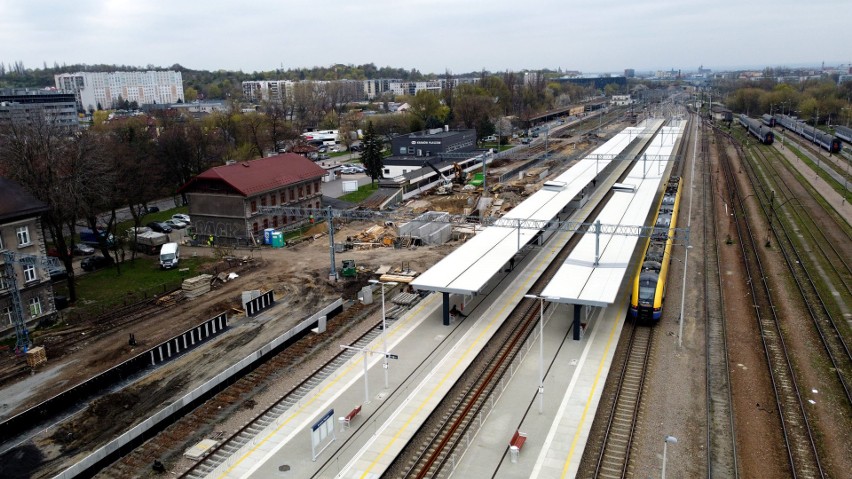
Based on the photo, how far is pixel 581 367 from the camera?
25.5m

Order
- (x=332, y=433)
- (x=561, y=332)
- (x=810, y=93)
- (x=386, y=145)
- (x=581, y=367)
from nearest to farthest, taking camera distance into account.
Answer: (x=332, y=433) < (x=581, y=367) < (x=561, y=332) < (x=386, y=145) < (x=810, y=93)

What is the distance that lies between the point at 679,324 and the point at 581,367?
25.5ft

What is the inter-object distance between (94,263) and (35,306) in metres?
12.4

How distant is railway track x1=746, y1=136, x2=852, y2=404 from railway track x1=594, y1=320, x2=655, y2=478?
7550mm

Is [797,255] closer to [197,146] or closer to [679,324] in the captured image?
[679,324]

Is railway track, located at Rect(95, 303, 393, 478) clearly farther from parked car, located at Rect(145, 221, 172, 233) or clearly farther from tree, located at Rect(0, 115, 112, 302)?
parked car, located at Rect(145, 221, 172, 233)

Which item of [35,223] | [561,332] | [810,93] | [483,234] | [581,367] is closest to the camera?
[581,367]

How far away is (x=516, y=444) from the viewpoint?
19375 mm

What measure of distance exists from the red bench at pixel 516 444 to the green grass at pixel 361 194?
154 ft

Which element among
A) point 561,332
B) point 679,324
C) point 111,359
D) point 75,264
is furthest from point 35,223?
point 679,324

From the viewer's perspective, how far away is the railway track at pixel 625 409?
63.5ft

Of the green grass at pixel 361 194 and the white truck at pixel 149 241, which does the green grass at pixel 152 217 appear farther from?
the green grass at pixel 361 194

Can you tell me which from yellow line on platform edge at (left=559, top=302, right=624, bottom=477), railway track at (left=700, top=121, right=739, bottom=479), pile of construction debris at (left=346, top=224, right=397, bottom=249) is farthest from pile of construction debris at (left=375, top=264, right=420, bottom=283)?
railway track at (left=700, top=121, right=739, bottom=479)

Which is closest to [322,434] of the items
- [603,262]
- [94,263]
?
[603,262]
